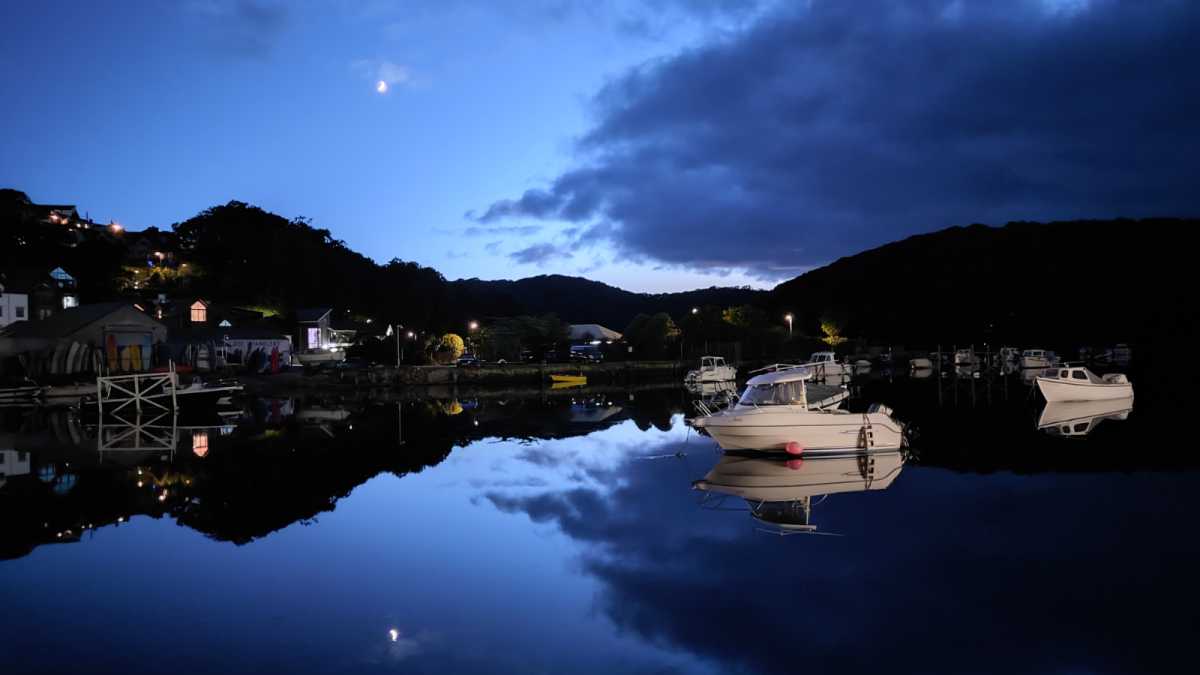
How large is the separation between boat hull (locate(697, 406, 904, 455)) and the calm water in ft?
2.68

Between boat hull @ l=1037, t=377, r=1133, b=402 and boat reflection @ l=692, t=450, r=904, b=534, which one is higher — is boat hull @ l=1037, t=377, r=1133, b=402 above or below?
above

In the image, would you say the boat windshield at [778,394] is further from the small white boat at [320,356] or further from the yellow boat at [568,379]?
the small white boat at [320,356]

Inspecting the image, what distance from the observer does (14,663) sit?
8758mm

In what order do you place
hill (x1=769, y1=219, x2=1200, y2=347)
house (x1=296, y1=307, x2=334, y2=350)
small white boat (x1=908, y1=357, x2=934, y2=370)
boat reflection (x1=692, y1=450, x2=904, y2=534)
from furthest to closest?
hill (x1=769, y1=219, x2=1200, y2=347), small white boat (x1=908, y1=357, x2=934, y2=370), house (x1=296, y1=307, x2=334, y2=350), boat reflection (x1=692, y1=450, x2=904, y2=534)

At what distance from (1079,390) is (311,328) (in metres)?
70.3

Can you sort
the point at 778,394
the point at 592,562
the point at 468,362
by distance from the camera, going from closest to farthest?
the point at 592,562, the point at 778,394, the point at 468,362

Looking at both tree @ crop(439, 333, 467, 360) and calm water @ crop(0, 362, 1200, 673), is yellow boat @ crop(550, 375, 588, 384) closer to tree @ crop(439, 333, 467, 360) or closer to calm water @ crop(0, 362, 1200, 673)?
tree @ crop(439, 333, 467, 360)

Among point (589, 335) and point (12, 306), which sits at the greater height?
point (12, 306)

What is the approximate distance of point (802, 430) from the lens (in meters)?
21.4

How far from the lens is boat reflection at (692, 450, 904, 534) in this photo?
52.4ft

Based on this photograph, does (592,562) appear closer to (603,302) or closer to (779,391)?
(779,391)

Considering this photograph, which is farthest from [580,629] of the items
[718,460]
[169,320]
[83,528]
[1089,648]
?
[169,320]

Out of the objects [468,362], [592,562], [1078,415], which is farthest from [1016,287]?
[592,562]

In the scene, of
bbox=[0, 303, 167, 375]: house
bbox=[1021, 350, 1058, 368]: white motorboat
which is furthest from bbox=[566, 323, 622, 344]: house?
bbox=[0, 303, 167, 375]: house
